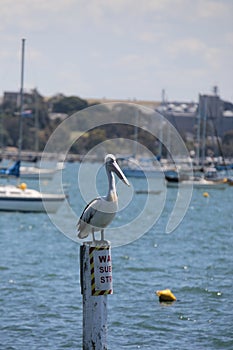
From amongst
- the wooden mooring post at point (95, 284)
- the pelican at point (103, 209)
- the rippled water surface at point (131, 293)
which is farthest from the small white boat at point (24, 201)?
the wooden mooring post at point (95, 284)

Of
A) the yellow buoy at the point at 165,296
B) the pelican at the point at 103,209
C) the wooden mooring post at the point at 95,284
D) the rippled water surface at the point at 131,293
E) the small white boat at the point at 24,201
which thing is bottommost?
the rippled water surface at the point at 131,293

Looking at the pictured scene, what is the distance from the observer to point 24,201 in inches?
2082

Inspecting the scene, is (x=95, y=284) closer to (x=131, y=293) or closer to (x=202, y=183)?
(x=131, y=293)

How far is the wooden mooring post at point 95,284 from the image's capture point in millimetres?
14992

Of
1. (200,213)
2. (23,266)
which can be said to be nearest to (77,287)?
(23,266)

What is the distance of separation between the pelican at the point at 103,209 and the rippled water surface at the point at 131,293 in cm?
467

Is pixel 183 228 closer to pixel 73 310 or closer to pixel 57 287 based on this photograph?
pixel 57 287

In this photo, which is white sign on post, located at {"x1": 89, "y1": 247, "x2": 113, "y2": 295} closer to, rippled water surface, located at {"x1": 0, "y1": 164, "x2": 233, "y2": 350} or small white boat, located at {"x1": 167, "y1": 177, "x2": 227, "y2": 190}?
rippled water surface, located at {"x1": 0, "y1": 164, "x2": 233, "y2": 350}

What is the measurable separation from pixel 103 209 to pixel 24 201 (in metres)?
38.1

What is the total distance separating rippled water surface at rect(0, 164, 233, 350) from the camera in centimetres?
2038

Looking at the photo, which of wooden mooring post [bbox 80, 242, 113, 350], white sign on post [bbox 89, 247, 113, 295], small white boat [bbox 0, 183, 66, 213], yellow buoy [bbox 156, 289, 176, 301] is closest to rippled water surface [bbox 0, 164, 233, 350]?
yellow buoy [bbox 156, 289, 176, 301]

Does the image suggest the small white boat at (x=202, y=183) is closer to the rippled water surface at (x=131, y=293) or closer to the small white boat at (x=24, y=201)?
the small white boat at (x=24, y=201)

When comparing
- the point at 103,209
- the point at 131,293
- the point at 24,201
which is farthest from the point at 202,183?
the point at 103,209

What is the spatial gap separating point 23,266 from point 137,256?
207 inches
